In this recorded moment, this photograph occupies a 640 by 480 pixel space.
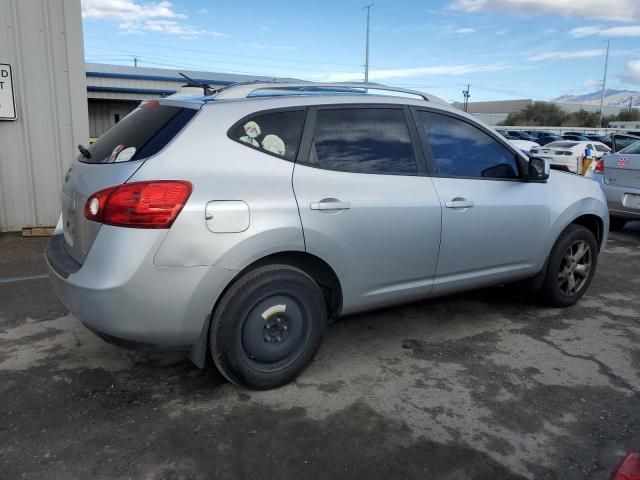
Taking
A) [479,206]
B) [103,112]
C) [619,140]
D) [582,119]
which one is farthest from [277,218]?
[582,119]

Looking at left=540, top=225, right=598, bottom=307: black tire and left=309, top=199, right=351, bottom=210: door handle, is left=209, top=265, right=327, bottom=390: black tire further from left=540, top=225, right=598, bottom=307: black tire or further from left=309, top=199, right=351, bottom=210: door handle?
left=540, top=225, right=598, bottom=307: black tire

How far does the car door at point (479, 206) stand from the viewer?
3848 mm

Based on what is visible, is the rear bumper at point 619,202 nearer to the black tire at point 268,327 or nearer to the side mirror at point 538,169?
the side mirror at point 538,169

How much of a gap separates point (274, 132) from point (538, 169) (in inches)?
88.6

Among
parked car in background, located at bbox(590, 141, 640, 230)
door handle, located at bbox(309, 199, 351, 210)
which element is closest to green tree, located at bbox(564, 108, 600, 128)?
parked car in background, located at bbox(590, 141, 640, 230)

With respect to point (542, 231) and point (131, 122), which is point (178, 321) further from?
point (542, 231)

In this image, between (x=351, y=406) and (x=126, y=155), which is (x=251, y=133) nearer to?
(x=126, y=155)

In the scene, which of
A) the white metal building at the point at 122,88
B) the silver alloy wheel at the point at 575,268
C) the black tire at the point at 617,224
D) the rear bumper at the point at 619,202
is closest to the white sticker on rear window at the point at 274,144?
the silver alloy wheel at the point at 575,268

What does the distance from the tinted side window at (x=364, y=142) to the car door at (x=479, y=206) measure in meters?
0.20

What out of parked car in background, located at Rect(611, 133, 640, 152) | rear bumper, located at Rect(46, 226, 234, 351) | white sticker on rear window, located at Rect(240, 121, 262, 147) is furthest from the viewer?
parked car in background, located at Rect(611, 133, 640, 152)

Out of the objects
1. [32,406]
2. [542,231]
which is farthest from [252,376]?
[542,231]

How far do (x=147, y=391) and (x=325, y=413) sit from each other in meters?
1.06

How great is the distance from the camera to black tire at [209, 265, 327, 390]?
2.99 m

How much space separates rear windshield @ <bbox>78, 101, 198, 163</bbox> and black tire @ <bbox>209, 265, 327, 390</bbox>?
87 cm
